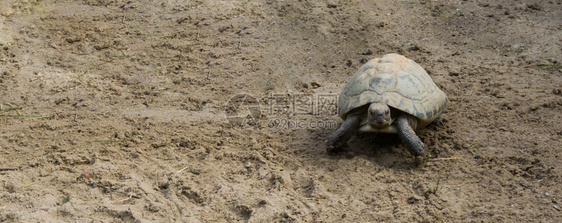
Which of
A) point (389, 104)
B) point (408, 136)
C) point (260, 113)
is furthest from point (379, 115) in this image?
point (260, 113)

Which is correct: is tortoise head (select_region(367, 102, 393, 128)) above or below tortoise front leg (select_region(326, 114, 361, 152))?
above

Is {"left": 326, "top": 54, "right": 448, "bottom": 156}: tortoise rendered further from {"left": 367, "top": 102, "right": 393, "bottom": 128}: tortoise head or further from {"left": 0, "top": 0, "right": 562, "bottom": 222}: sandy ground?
{"left": 0, "top": 0, "right": 562, "bottom": 222}: sandy ground

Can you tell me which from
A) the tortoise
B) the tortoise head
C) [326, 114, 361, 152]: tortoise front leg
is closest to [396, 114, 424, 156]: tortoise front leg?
the tortoise

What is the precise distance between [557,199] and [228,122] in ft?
9.56

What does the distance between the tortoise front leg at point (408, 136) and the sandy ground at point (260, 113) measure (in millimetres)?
175

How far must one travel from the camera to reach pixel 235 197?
3.70 m

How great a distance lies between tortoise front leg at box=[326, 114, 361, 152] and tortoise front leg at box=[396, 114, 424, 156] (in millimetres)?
367

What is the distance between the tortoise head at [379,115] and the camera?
3.90 metres

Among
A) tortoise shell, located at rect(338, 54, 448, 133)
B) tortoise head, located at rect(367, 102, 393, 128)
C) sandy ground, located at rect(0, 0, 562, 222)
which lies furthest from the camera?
tortoise shell, located at rect(338, 54, 448, 133)

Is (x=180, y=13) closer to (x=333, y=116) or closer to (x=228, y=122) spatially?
(x=228, y=122)

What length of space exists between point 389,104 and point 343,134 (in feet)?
1.52

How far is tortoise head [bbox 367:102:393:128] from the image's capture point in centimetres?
390

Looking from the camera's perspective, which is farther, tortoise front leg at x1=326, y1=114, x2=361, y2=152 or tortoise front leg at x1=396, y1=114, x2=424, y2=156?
tortoise front leg at x1=326, y1=114, x2=361, y2=152

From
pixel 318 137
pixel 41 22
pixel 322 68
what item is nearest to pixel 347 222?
pixel 318 137
